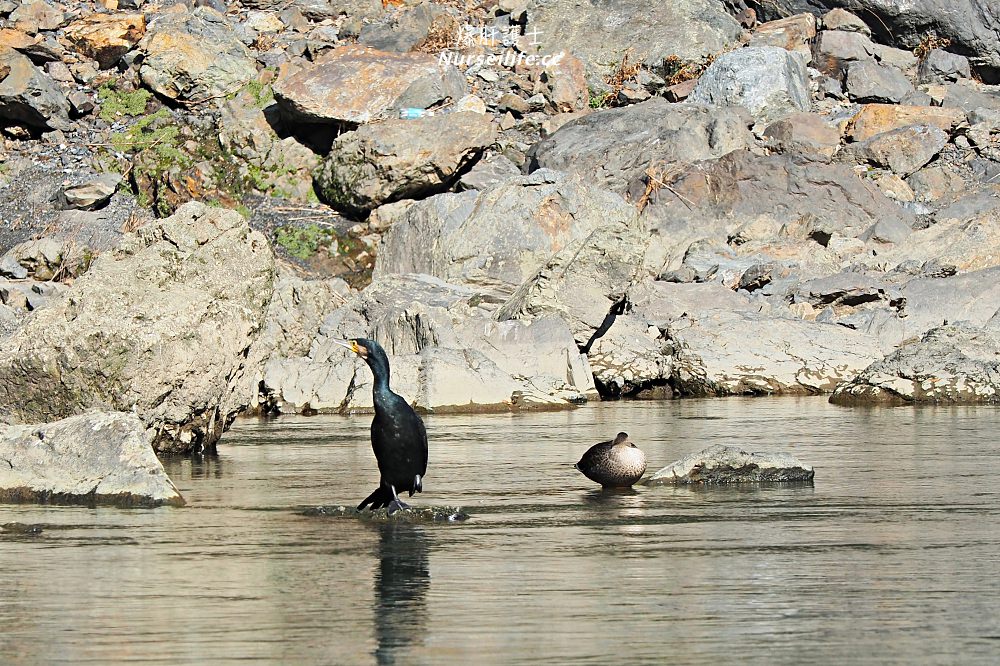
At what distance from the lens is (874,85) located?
36.8 meters

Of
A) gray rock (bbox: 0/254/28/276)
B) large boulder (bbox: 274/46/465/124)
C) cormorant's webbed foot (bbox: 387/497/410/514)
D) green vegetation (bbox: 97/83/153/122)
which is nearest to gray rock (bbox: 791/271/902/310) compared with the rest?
large boulder (bbox: 274/46/465/124)

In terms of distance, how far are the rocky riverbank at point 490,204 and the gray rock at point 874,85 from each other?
11 cm

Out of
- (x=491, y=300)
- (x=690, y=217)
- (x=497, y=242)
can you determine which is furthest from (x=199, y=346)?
(x=690, y=217)

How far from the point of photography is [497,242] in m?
25.7

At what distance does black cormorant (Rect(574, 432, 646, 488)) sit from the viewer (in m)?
10.5

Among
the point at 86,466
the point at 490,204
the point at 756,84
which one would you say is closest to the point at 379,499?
the point at 86,466

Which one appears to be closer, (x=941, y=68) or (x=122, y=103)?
(x=122, y=103)

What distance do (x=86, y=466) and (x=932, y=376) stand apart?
1208 centimetres

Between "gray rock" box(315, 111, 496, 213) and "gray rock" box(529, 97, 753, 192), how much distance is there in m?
2.32

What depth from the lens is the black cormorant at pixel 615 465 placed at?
1049 cm

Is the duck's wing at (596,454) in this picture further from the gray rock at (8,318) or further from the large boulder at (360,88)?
the large boulder at (360,88)

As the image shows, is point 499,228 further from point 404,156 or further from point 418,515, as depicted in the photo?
point 418,515

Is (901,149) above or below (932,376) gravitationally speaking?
above

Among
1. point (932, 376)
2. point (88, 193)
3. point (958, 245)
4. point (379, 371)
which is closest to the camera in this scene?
point (379, 371)
